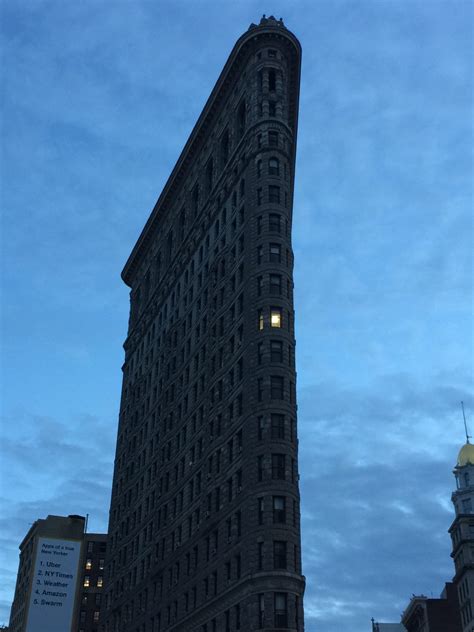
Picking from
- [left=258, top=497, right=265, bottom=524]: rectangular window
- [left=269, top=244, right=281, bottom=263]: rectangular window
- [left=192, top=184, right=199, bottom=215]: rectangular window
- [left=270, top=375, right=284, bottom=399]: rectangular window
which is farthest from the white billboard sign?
[left=269, top=244, right=281, bottom=263]: rectangular window

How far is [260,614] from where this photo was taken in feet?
224

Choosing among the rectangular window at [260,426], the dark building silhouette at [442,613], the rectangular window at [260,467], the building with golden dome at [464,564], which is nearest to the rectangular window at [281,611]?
the rectangular window at [260,467]

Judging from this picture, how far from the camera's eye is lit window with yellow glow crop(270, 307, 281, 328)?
8269 centimetres

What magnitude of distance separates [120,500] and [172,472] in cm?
2763

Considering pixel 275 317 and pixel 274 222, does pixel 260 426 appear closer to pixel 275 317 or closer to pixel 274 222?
pixel 275 317

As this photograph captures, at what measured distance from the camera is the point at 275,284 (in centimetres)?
8550

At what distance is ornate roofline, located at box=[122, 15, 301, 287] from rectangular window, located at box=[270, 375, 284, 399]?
46012 millimetres

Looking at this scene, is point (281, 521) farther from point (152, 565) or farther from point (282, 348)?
point (152, 565)

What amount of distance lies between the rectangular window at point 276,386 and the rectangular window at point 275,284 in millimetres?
9967

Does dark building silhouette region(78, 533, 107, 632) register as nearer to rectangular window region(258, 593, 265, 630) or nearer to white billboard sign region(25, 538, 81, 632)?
white billboard sign region(25, 538, 81, 632)

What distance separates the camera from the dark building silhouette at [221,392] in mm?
74125

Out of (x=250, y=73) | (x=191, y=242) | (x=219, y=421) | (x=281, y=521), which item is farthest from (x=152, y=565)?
(x=250, y=73)

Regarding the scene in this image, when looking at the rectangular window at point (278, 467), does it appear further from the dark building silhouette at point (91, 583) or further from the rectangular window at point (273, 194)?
the dark building silhouette at point (91, 583)

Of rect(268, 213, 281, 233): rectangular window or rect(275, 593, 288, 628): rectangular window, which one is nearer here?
rect(275, 593, 288, 628): rectangular window
